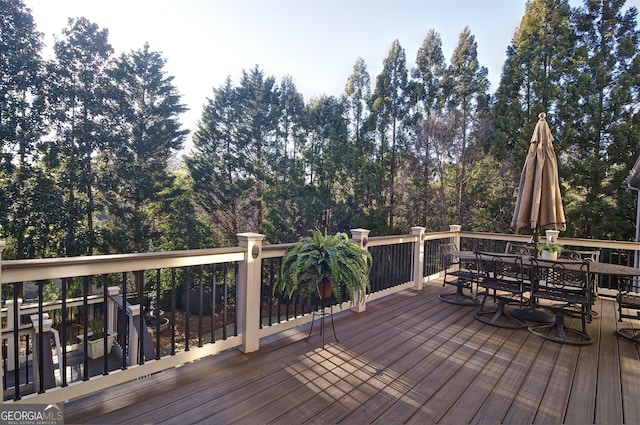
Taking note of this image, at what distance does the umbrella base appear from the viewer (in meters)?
4.00

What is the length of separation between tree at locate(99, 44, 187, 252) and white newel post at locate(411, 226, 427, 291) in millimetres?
13308

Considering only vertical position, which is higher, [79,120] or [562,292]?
[79,120]

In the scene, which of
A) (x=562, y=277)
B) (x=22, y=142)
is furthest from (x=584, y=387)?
(x=22, y=142)

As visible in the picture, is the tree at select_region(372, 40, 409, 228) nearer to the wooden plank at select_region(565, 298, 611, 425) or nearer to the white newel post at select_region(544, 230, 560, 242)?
the white newel post at select_region(544, 230, 560, 242)

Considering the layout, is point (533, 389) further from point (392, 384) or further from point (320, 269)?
point (320, 269)

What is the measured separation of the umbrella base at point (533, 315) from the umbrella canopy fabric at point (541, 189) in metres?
1.06

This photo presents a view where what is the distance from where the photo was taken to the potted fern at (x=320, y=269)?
3.05 metres

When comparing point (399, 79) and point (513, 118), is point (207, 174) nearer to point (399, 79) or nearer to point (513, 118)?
point (399, 79)

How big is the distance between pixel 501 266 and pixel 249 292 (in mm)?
3244

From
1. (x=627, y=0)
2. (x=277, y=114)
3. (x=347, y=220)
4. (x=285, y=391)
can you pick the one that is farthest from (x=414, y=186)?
(x=285, y=391)

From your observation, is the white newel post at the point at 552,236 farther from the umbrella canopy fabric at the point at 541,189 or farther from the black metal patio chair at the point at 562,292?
the black metal patio chair at the point at 562,292

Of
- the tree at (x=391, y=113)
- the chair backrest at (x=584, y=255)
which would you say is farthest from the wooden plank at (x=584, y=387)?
the tree at (x=391, y=113)

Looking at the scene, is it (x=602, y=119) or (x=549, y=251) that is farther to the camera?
(x=602, y=119)

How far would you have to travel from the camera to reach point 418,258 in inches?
217
